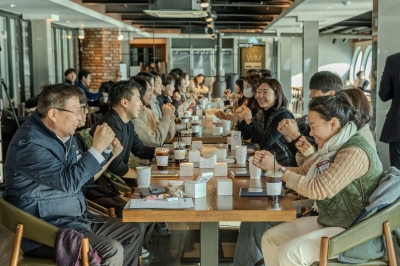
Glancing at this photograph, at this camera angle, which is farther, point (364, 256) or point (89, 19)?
point (89, 19)

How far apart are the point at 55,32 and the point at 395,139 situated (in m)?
11.0

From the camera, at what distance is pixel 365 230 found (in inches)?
108

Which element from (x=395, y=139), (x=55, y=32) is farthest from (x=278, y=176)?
(x=55, y=32)

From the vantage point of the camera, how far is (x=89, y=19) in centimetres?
1371

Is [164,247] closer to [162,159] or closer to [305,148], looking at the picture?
[162,159]

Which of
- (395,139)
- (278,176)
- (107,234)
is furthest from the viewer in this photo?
(395,139)

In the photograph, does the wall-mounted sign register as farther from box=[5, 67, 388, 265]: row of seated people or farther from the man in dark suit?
box=[5, 67, 388, 265]: row of seated people

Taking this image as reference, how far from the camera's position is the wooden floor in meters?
4.45

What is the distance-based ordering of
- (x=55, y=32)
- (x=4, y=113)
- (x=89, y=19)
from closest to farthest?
(x=4, y=113)
(x=89, y=19)
(x=55, y=32)

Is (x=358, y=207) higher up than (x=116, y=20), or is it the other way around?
(x=116, y=20)

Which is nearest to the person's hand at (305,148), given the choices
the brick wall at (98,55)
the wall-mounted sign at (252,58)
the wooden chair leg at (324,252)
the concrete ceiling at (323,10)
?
the wooden chair leg at (324,252)

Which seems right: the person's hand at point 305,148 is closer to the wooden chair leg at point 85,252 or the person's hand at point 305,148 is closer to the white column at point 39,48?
the wooden chair leg at point 85,252

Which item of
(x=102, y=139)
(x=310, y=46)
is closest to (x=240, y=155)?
(x=102, y=139)

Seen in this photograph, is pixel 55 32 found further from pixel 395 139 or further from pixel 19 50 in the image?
pixel 395 139
